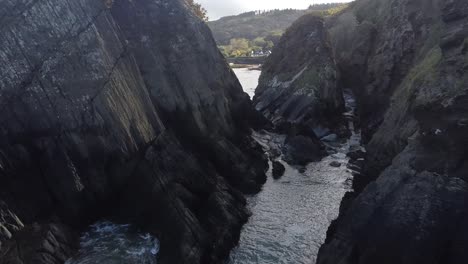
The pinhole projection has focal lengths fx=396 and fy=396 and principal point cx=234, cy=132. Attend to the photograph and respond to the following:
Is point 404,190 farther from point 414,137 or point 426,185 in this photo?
point 414,137

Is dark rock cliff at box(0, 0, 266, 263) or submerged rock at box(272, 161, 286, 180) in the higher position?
dark rock cliff at box(0, 0, 266, 263)

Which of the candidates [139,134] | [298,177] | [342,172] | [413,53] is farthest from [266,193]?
[413,53]

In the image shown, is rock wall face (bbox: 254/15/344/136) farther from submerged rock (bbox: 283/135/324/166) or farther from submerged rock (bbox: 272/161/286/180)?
submerged rock (bbox: 272/161/286/180)

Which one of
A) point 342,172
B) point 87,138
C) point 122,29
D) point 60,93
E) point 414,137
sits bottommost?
point 342,172

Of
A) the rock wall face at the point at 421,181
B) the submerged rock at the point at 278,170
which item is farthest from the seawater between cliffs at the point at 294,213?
the rock wall face at the point at 421,181

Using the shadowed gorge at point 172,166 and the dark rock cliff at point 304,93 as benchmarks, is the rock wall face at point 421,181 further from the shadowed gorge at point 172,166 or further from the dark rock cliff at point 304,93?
the dark rock cliff at point 304,93

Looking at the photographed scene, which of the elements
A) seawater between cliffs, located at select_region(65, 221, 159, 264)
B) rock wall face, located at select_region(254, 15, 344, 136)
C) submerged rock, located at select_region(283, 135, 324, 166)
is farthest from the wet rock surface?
seawater between cliffs, located at select_region(65, 221, 159, 264)

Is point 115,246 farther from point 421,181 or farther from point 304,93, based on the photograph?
point 304,93
